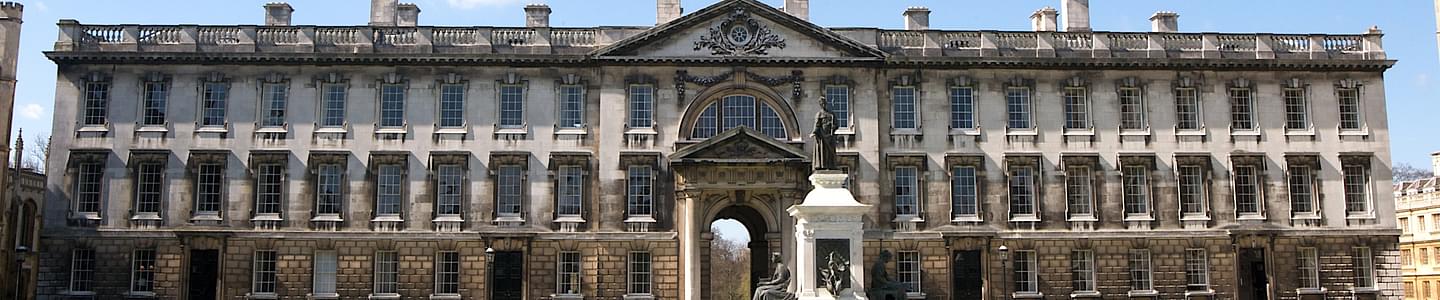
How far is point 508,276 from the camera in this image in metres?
35.2

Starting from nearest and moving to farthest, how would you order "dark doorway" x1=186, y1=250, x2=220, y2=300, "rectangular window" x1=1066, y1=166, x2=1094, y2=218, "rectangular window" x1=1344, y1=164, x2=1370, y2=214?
"dark doorway" x1=186, y1=250, x2=220, y2=300, "rectangular window" x1=1066, y1=166, x2=1094, y2=218, "rectangular window" x1=1344, y1=164, x2=1370, y2=214

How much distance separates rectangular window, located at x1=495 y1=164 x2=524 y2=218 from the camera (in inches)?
1389

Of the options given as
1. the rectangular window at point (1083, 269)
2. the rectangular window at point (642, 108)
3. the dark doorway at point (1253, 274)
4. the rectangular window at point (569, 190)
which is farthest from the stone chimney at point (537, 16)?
the dark doorway at point (1253, 274)

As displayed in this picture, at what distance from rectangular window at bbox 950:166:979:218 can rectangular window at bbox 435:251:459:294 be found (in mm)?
14075

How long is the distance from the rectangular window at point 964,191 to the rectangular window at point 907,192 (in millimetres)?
1094

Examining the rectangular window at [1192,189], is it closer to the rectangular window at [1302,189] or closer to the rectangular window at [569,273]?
the rectangular window at [1302,189]

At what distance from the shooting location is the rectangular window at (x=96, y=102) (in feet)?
116

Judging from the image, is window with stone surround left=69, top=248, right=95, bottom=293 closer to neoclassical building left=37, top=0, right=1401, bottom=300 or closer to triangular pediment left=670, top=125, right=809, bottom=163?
neoclassical building left=37, top=0, right=1401, bottom=300

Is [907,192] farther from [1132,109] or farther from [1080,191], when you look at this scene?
[1132,109]

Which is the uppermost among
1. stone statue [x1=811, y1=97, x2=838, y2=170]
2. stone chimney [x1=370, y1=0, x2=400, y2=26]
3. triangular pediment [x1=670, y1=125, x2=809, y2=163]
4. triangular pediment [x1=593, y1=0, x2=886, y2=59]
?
stone chimney [x1=370, y1=0, x2=400, y2=26]

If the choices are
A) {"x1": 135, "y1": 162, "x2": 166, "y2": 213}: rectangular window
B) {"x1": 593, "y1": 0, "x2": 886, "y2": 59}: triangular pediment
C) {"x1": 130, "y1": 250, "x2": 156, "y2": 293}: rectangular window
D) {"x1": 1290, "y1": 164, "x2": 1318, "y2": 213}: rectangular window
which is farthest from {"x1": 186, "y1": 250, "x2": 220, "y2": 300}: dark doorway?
{"x1": 1290, "y1": 164, "x2": 1318, "y2": 213}: rectangular window

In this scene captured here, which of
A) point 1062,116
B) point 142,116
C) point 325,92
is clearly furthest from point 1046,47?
point 142,116

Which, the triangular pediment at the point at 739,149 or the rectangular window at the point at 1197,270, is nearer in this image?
the triangular pediment at the point at 739,149

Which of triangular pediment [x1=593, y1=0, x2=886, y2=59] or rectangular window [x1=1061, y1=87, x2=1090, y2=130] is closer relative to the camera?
triangular pediment [x1=593, y1=0, x2=886, y2=59]
